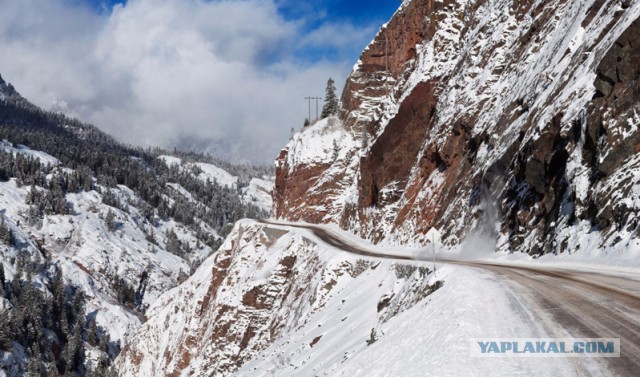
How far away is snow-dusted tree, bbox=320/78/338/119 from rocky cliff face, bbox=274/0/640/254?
10307 millimetres

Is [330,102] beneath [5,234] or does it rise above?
above

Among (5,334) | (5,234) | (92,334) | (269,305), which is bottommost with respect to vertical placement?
(92,334)

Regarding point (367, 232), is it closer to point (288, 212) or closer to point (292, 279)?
point (292, 279)

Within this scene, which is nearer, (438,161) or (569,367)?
(569,367)

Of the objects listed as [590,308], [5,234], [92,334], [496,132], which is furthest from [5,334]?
[590,308]

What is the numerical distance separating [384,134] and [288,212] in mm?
32410

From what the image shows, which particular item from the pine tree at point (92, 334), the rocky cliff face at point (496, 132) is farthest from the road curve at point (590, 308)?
the pine tree at point (92, 334)

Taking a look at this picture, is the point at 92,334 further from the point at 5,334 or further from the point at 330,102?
the point at 330,102

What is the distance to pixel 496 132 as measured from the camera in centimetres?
3388

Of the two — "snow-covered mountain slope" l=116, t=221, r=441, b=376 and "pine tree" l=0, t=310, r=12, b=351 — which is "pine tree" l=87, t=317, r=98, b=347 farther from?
"snow-covered mountain slope" l=116, t=221, r=441, b=376

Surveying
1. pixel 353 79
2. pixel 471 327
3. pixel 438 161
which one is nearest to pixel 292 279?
pixel 438 161

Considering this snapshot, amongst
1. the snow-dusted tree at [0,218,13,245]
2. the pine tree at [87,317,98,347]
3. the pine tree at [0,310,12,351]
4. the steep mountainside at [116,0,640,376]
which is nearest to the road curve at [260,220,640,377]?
the steep mountainside at [116,0,640,376]

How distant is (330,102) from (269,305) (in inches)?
2065

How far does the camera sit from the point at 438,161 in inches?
1735
